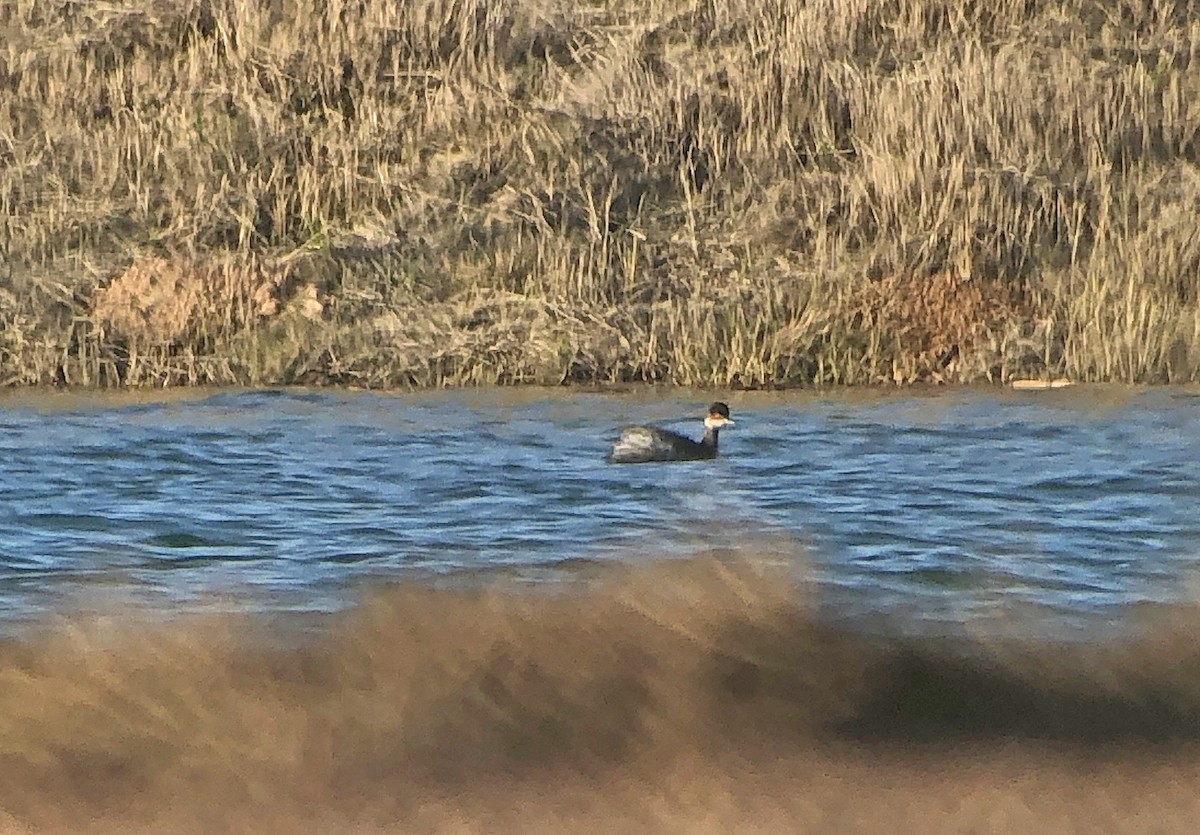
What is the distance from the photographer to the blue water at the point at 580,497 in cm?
855

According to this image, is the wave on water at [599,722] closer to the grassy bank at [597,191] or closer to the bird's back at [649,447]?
the bird's back at [649,447]

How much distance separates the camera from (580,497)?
1066cm

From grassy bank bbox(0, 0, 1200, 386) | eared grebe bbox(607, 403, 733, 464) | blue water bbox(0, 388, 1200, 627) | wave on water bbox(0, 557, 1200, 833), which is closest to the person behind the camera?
wave on water bbox(0, 557, 1200, 833)

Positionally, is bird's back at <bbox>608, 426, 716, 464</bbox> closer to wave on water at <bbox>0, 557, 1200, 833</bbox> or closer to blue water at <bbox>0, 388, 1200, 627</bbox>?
blue water at <bbox>0, 388, 1200, 627</bbox>

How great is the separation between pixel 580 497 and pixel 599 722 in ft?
16.4

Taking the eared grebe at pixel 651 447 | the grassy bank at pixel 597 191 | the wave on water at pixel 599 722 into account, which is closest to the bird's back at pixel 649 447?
the eared grebe at pixel 651 447

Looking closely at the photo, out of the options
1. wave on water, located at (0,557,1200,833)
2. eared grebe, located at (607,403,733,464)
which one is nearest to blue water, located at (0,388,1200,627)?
eared grebe, located at (607,403,733,464)

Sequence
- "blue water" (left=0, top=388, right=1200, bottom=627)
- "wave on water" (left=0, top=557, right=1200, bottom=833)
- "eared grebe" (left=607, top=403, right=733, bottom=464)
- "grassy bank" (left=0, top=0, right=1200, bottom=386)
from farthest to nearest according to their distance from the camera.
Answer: "grassy bank" (left=0, top=0, right=1200, bottom=386) → "eared grebe" (left=607, top=403, right=733, bottom=464) → "blue water" (left=0, top=388, right=1200, bottom=627) → "wave on water" (left=0, top=557, right=1200, bottom=833)

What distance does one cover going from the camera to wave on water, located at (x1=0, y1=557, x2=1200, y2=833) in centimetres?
520

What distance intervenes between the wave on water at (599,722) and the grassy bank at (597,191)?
23.7 feet

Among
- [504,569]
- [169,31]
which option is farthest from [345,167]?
[504,569]

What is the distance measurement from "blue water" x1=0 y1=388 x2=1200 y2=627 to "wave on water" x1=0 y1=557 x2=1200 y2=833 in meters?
0.90

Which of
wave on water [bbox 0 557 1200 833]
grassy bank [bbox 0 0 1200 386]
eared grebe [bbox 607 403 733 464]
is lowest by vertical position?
wave on water [bbox 0 557 1200 833]

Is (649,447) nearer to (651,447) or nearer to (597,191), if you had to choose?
(651,447)
